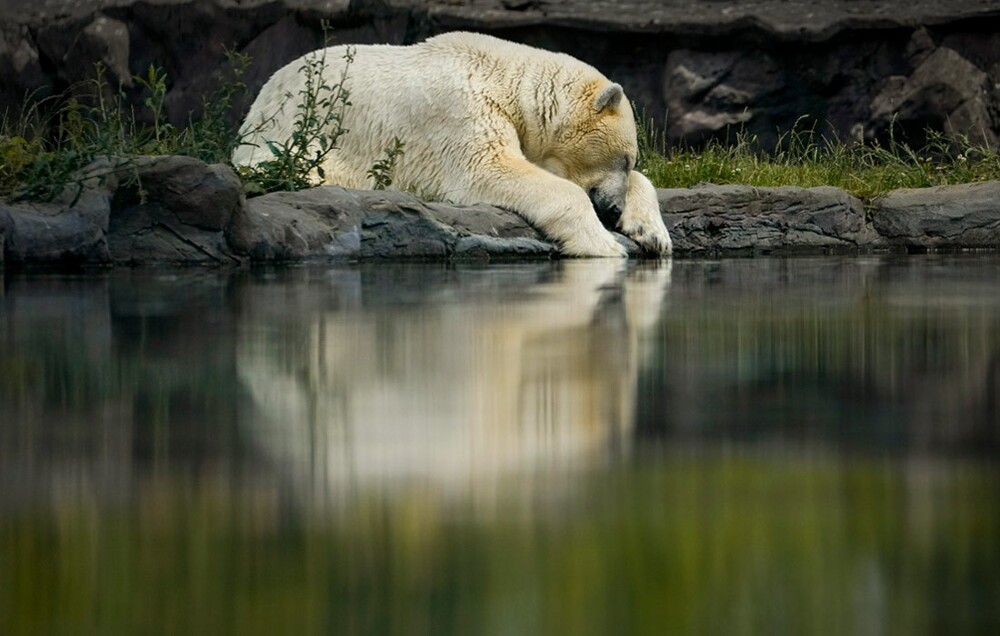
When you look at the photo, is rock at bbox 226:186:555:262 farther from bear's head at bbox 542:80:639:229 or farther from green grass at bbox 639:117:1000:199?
green grass at bbox 639:117:1000:199

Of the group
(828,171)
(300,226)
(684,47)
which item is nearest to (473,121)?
(300,226)

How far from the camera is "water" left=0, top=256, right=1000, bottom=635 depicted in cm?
138

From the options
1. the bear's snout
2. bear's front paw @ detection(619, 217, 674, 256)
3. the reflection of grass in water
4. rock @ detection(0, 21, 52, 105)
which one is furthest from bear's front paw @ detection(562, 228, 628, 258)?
rock @ detection(0, 21, 52, 105)

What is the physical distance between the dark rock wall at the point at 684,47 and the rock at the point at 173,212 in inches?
229

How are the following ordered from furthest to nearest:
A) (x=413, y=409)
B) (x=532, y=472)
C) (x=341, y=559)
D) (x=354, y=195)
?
1. (x=354, y=195)
2. (x=413, y=409)
3. (x=532, y=472)
4. (x=341, y=559)

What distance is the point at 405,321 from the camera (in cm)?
410

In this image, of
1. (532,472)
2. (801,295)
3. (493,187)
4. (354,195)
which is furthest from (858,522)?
(493,187)

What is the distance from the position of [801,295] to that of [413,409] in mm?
2991

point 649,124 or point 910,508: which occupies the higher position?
point 649,124

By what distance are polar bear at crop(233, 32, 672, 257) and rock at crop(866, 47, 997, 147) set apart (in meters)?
3.54

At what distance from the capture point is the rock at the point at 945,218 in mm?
9125

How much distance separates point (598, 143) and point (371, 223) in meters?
2.31

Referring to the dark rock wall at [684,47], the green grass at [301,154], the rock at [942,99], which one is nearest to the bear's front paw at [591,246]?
the green grass at [301,154]

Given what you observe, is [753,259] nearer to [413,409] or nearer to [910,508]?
[413,409]
